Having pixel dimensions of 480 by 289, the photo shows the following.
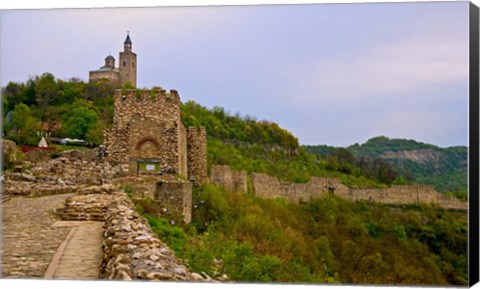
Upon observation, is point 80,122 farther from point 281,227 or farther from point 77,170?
point 281,227

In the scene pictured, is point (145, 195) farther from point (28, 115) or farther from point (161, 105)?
point (28, 115)

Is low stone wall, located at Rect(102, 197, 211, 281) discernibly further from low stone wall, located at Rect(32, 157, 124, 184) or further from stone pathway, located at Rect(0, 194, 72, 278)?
low stone wall, located at Rect(32, 157, 124, 184)

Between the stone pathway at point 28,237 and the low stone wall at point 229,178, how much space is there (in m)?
6.35

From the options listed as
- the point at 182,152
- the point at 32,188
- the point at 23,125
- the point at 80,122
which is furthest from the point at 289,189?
the point at 32,188

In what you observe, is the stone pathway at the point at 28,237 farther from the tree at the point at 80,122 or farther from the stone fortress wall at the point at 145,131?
the tree at the point at 80,122

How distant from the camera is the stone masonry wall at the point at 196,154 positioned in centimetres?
1303

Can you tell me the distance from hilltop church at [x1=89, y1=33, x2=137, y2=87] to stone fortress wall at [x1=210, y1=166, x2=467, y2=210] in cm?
303

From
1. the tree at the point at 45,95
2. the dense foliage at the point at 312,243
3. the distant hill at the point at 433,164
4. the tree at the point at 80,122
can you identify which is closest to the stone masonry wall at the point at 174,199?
the dense foliage at the point at 312,243

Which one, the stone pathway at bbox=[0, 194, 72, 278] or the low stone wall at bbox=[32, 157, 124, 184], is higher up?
the low stone wall at bbox=[32, 157, 124, 184]

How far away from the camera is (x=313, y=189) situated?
17.6 metres

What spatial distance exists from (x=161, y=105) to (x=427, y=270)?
531cm

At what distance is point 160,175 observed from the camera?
1085cm

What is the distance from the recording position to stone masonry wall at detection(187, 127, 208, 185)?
13.0m

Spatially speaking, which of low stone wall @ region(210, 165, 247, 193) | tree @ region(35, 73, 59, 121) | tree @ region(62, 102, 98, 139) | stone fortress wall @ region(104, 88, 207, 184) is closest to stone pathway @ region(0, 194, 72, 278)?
stone fortress wall @ region(104, 88, 207, 184)
